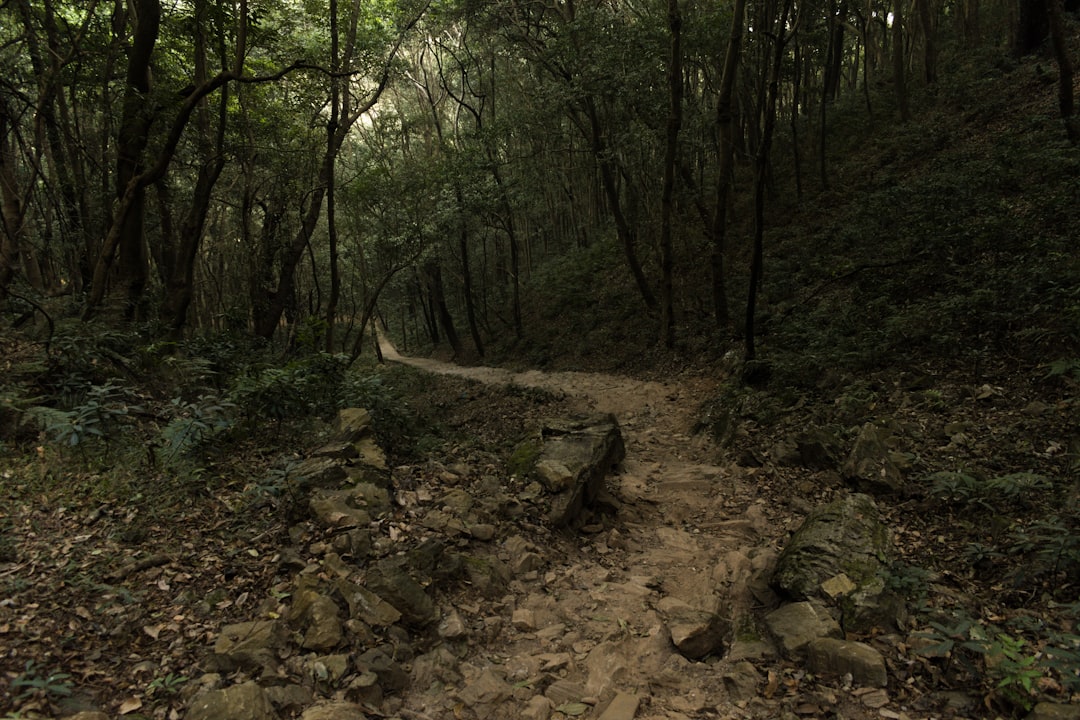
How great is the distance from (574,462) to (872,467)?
3042 mm

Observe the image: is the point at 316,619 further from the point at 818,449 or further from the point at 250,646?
the point at 818,449

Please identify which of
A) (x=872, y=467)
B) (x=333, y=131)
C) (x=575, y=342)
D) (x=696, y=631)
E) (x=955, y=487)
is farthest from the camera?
(x=575, y=342)

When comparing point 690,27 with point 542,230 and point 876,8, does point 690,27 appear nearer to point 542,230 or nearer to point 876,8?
point 876,8

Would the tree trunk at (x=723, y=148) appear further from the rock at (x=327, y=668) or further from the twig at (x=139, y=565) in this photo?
the twig at (x=139, y=565)

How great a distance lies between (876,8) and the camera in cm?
1861

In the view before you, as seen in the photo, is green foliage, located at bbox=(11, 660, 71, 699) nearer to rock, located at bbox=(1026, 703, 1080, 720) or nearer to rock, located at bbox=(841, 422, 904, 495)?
rock, located at bbox=(1026, 703, 1080, 720)

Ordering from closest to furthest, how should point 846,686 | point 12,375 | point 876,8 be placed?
point 846,686, point 12,375, point 876,8

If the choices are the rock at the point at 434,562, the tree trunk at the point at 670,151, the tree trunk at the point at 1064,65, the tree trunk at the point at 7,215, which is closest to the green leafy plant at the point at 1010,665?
the rock at the point at 434,562

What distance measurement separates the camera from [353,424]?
633 cm

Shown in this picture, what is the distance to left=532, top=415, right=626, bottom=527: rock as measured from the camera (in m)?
5.80

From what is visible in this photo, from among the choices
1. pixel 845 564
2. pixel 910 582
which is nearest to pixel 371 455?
pixel 845 564

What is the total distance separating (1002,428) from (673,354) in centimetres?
785

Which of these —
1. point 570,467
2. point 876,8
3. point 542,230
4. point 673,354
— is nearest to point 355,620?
point 570,467

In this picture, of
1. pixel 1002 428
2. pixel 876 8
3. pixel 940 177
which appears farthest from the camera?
pixel 876 8
